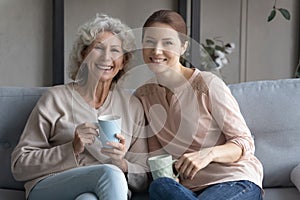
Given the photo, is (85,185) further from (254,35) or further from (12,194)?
(254,35)

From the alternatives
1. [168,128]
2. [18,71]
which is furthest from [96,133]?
[18,71]

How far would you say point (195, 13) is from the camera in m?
3.10

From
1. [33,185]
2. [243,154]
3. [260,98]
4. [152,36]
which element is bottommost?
[33,185]

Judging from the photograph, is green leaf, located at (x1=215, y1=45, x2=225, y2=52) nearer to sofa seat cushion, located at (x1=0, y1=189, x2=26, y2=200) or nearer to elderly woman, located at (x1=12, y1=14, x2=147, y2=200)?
elderly woman, located at (x1=12, y1=14, x2=147, y2=200)

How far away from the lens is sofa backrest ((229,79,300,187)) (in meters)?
2.15

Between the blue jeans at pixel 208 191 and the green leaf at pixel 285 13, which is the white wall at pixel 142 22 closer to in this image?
the green leaf at pixel 285 13

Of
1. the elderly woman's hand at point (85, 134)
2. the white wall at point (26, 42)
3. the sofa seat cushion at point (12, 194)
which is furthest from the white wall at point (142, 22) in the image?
the elderly woman's hand at point (85, 134)

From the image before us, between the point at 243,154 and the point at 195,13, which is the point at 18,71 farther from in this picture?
the point at 243,154

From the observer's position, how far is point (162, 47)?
1.93 meters

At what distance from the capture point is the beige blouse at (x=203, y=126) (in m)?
1.88

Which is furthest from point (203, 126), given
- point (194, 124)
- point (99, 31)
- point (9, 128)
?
point (9, 128)

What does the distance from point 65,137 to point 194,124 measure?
0.46 m

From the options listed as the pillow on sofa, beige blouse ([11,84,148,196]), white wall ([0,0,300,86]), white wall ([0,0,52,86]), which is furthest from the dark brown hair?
white wall ([0,0,52,86])

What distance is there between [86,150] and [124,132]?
0.49 feet
